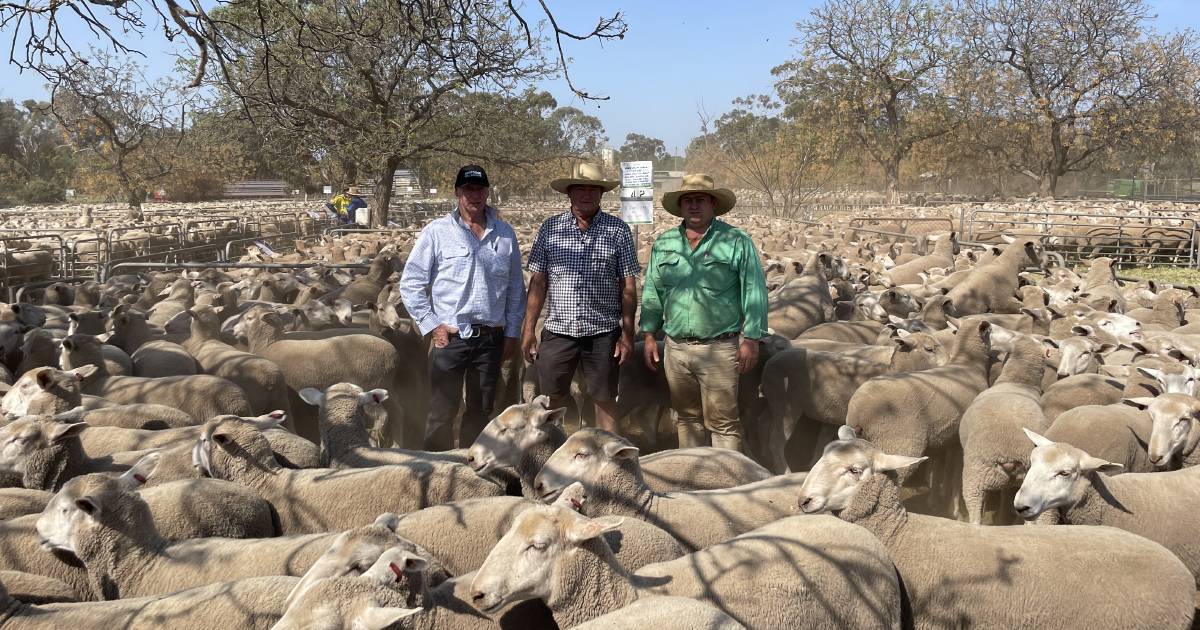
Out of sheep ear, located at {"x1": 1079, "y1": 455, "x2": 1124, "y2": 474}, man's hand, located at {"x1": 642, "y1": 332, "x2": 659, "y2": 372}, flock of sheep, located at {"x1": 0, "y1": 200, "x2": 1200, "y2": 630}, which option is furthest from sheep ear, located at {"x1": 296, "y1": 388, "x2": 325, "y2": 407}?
sheep ear, located at {"x1": 1079, "y1": 455, "x2": 1124, "y2": 474}

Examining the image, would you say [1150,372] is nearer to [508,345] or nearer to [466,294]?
[508,345]

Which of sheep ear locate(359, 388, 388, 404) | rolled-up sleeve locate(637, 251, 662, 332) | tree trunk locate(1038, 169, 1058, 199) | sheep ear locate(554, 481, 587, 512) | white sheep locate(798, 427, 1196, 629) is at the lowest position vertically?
white sheep locate(798, 427, 1196, 629)

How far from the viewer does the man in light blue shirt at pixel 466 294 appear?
208 inches

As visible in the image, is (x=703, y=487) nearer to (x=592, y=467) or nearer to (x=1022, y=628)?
(x=592, y=467)

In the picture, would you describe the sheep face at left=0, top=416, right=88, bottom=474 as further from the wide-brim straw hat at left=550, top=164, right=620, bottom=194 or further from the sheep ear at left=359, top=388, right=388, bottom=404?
the wide-brim straw hat at left=550, top=164, right=620, bottom=194

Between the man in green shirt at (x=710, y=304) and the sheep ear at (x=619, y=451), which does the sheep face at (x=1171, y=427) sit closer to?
the man in green shirt at (x=710, y=304)

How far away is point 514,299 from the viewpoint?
215 inches

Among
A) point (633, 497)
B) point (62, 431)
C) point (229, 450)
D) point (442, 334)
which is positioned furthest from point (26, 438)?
point (633, 497)

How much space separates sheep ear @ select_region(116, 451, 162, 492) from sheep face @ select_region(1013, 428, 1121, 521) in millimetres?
3910

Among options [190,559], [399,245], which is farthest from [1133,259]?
[190,559]

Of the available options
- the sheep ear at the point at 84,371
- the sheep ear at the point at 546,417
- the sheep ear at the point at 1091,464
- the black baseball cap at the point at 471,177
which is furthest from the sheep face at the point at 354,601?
the sheep ear at the point at 84,371

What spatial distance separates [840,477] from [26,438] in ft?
13.1

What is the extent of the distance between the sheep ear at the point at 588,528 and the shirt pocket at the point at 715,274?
224 cm

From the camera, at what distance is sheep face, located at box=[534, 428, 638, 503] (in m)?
3.81
